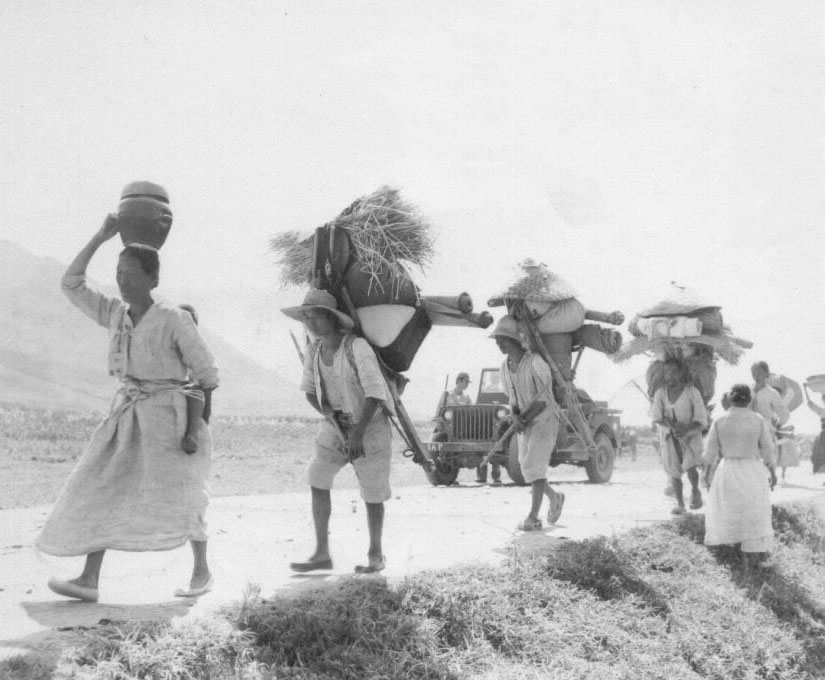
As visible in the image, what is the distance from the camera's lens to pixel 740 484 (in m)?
8.91

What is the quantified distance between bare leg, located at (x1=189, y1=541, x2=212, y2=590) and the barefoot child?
54 centimetres

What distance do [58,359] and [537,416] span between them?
139 m

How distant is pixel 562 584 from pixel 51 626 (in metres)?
3.40

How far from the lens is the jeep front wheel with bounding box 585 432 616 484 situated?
16906mm

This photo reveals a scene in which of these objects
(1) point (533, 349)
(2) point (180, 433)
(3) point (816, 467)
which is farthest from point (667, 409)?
(3) point (816, 467)

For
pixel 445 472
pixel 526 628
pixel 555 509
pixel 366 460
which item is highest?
pixel 366 460

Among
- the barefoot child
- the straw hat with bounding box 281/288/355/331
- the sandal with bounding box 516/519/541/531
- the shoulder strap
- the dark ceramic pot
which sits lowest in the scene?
the sandal with bounding box 516/519/541/531

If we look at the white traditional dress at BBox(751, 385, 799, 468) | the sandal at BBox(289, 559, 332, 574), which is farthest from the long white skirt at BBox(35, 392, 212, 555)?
the white traditional dress at BBox(751, 385, 799, 468)

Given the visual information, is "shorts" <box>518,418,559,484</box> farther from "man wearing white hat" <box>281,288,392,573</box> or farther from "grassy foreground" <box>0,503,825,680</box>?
"man wearing white hat" <box>281,288,392,573</box>

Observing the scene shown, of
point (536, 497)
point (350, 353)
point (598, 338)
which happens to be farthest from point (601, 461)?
point (350, 353)

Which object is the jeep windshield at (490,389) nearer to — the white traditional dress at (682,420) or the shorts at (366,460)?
the white traditional dress at (682,420)

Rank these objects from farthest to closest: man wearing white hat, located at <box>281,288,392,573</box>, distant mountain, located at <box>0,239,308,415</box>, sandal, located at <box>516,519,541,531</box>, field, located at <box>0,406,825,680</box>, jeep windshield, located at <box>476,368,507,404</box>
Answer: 1. distant mountain, located at <box>0,239,308,415</box>
2. jeep windshield, located at <box>476,368,507,404</box>
3. sandal, located at <box>516,519,541,531</box>
4. man wearing white hat, located at <box>281,288,392,573</box>
5. field, located at <box>0,406,825,680</box>

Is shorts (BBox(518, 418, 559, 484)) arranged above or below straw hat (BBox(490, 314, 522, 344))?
below

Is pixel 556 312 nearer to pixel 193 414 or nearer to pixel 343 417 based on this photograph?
pixel 343 417
